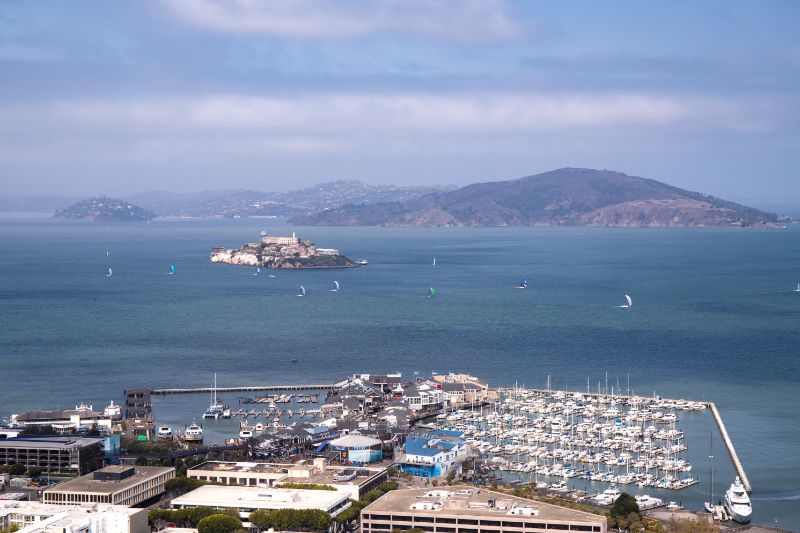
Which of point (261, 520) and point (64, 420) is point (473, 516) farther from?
point (64, 420)

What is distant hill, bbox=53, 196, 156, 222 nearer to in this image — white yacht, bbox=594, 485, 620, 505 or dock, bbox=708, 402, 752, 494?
dock, bbox=708, 402, 752, 494

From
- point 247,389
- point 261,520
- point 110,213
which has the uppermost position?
point 110,213

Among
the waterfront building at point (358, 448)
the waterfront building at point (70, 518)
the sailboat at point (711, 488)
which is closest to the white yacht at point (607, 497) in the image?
the sailboat at point (711, 488)

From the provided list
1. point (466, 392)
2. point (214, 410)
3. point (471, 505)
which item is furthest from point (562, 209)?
point (471, 505)

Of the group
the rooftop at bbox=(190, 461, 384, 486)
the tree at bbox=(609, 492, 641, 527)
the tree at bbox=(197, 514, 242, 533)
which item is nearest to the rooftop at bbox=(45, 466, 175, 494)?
the rooftop at bbox=(190, 461, 384, 486)

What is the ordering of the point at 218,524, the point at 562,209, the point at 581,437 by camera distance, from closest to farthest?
the point at 218,524 < the point at 581,437 < the point at 562,209
